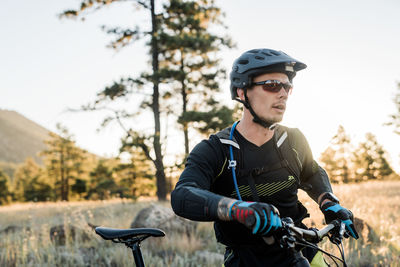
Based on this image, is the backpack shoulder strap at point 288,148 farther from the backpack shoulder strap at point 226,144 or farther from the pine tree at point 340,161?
the pine tree at point 340,161

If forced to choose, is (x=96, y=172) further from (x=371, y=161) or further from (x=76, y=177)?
(x=371, y=161)

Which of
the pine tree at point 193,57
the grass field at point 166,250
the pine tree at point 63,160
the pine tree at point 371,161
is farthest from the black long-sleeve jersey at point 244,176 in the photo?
the pine tree at point 371,161

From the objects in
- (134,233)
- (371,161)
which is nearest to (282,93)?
(134,233)

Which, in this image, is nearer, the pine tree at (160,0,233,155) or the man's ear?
the man's ear

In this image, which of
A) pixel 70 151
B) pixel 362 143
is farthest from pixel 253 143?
pixel 362 143

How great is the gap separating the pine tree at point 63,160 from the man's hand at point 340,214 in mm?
40388

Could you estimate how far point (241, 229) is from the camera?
7.18 feet

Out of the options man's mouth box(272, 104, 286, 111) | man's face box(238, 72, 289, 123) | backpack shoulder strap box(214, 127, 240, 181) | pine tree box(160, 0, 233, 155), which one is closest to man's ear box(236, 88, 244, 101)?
man's face box(238, 72, 289, 123)

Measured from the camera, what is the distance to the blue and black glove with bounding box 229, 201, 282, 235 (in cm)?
155

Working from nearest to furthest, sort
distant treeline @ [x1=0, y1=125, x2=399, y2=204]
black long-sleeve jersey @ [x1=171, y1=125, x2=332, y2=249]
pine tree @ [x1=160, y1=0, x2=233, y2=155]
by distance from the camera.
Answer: black long-sleeve jersey @ [x1=171, y1=125, x2=332, y2=249]
pine tree @ [x1=160, y1=0, x2=233, y2=155]
distant treeline @ [x1=0, y1=125, x2=399, y2=204]

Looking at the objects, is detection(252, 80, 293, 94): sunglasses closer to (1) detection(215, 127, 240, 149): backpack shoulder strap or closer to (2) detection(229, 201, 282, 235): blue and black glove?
(1) detection(215, 127, 240, 149): backpack shoulder strap

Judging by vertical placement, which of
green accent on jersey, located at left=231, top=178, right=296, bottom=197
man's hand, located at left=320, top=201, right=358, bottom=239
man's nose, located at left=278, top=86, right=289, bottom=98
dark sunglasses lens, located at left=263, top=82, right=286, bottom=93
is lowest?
man's hand, located at left=320, top=201, right=358, bottom=239

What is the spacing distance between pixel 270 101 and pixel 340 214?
3.11 feet

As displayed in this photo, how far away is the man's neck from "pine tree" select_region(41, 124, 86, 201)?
40.2 m
